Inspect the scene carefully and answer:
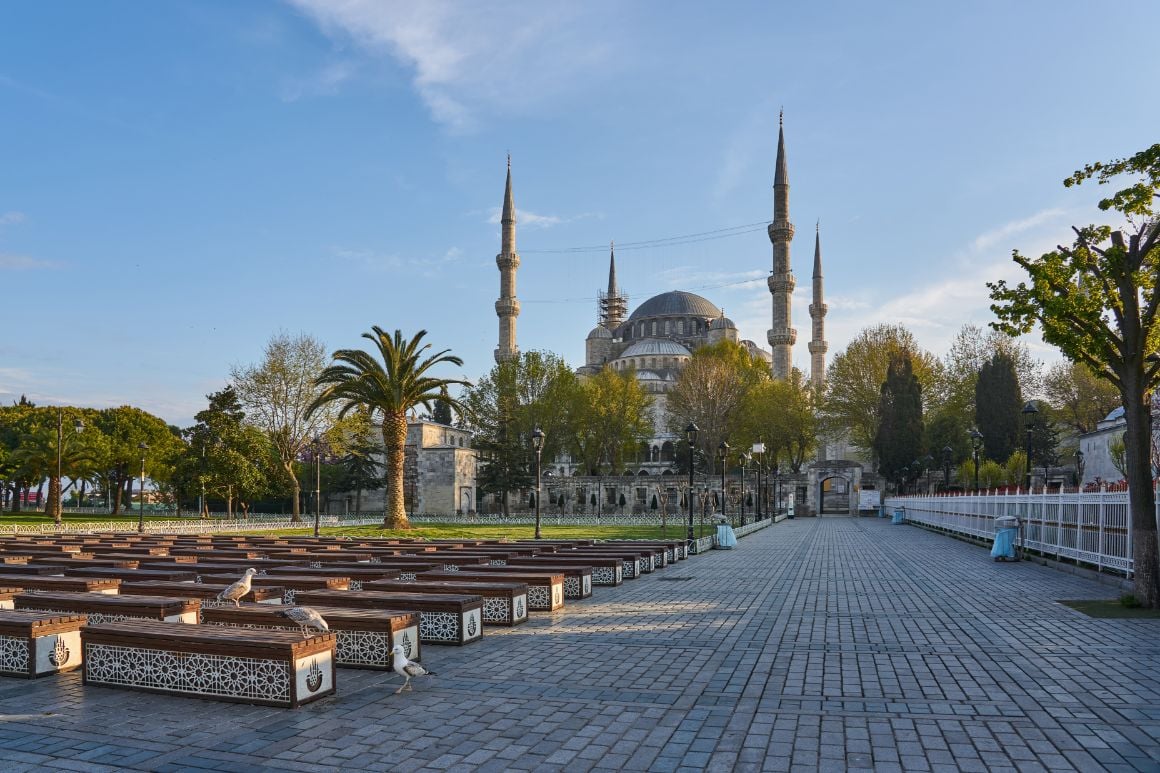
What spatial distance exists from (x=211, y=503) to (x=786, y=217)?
54.6 metres

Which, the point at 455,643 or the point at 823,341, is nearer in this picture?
the point at 455,643

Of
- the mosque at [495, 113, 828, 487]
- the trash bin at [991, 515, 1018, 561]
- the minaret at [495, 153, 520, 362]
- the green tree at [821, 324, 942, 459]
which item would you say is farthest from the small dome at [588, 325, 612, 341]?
the trash bin at [991, 515, 1018, 561]

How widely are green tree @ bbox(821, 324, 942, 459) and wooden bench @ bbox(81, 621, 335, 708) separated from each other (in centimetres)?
5560

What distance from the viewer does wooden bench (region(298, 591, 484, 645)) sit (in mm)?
8392

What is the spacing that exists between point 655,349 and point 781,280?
2189 cm

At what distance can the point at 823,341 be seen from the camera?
3172 inches

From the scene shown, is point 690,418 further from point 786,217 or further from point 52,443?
point 52,443

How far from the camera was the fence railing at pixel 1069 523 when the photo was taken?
1307cm

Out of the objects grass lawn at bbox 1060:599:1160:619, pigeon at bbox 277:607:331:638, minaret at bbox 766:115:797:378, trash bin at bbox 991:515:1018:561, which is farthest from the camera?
minaret at bbox 766:115:797:378

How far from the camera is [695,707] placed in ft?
19.7

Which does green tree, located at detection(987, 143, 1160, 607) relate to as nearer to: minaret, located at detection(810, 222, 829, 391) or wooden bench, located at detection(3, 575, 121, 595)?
wooden bench, located at detection(3, 575, 121, 595)

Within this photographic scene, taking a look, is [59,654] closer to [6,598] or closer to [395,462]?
[6,598]

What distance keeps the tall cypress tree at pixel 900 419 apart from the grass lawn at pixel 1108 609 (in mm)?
43226

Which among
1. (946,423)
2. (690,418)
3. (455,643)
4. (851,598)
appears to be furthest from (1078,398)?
(455,643)
